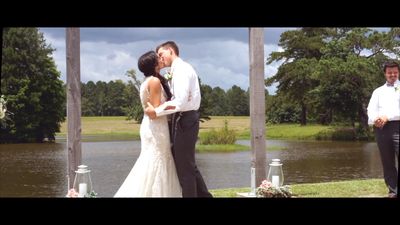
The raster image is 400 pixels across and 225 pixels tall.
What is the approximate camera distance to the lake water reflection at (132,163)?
8.55m

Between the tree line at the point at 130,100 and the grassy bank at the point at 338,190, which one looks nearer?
the grassy bank at the point at 338,190

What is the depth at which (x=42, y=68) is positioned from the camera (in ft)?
29.8

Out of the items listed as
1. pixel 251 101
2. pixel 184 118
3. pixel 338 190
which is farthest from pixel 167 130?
pixel 338 190

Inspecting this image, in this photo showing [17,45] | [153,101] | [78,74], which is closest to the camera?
[153,101]

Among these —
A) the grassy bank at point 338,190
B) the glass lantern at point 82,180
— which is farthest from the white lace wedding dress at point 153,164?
the grassy bank at point 338,190

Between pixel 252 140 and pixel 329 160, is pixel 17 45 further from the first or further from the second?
pixel 329 160

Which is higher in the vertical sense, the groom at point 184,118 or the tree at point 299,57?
the tree at point 299,57

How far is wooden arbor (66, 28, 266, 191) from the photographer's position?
4.79 metres

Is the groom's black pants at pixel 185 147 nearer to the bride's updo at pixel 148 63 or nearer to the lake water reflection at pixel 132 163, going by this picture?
the bride's updo at pixel 148 63

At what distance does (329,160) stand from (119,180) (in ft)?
16.0

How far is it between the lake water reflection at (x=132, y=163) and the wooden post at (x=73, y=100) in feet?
8.23

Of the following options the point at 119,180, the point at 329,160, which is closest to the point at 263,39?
the point at 119,180
